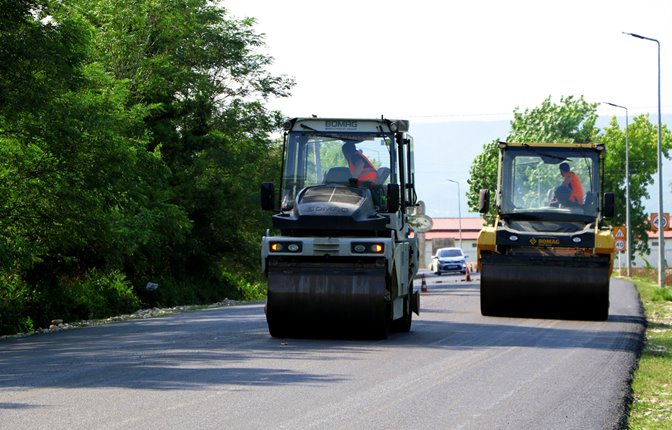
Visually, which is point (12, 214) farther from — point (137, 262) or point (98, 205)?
point (137, 262)

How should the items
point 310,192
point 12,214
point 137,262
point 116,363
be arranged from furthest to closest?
point 137,262 < point 12,214 < point 310,192 < point 116,363

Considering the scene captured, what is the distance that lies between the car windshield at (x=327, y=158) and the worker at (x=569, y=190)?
7.14 metres

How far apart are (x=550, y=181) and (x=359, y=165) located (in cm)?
757

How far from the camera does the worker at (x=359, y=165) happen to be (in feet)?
61.6

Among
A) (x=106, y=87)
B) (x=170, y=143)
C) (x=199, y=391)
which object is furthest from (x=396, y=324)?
(x=170, y=143)

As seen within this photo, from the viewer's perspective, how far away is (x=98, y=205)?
28500mm

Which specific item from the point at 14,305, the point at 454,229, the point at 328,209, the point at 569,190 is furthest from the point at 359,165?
the point at 454,229

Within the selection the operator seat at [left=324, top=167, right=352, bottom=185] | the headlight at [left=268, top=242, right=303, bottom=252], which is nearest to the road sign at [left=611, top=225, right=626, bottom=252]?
the operator seat at [left=324, top=167, right=352, bottom=185]

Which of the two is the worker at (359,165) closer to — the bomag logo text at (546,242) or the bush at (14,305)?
the bomag logo text at (546,242)

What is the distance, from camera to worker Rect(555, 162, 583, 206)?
2486cm

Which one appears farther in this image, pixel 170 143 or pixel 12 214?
pixel 170 143

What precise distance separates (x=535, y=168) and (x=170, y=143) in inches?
1006

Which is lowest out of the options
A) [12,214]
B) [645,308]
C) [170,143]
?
[645,308]

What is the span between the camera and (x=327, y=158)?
748 inches
